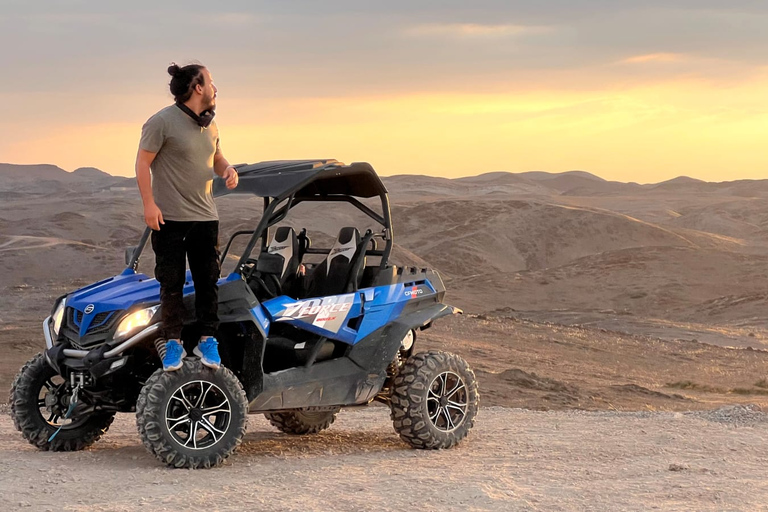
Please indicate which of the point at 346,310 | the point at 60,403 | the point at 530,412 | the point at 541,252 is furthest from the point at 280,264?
the point at 541,252

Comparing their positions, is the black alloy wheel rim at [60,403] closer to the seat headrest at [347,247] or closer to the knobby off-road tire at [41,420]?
the knobby off-road tire at [41,420]

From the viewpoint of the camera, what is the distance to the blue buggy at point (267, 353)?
716cm

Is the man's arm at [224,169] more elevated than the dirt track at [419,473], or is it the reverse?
the man's arm at [224,169]

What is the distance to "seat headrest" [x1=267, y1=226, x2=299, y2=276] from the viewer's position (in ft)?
26.9

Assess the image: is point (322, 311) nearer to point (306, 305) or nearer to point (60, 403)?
point (306, 305)

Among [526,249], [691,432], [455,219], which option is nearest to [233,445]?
[691,432]

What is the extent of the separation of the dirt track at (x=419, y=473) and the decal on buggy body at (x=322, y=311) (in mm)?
1023

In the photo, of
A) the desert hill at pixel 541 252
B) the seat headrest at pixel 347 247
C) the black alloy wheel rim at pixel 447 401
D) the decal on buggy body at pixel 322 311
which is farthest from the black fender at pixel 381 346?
the desert hill at pixel 541 252

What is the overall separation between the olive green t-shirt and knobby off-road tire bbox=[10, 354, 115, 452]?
5.96 feet

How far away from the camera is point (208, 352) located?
23.4 feet

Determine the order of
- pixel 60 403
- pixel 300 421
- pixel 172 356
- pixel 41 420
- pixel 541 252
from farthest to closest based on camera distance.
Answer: pixel 541 252, pixel 300 421, pixel 41 420, pixel 60 403, pixel 172 356

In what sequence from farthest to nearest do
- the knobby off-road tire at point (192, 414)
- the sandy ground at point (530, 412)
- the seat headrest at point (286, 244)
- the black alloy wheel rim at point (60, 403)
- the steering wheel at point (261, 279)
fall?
the seat headrest at point (286, 244), the steering wheel at point (261, 279), the black alloy wheel rim at point (60, 403), the knobby off-road tire at point (192, 414), the sandy ground at point (530, 412)

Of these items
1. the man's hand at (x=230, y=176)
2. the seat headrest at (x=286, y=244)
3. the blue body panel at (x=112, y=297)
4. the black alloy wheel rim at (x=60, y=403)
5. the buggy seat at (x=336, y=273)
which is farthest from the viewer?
the buggy seat at (x=336, y=273)

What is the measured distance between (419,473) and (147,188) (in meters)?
2.67
